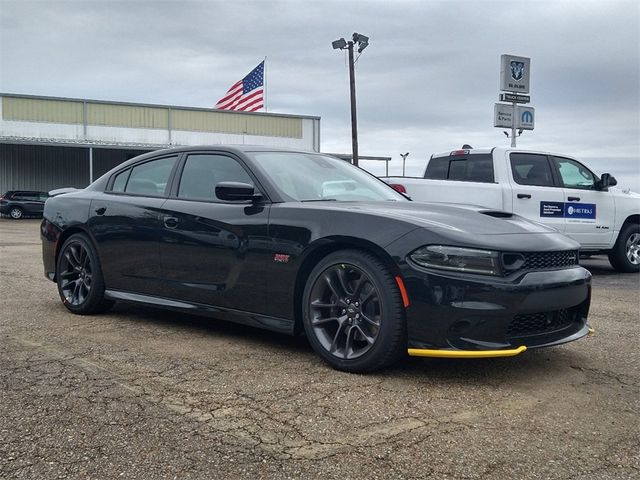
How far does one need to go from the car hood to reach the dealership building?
2992 centimetres

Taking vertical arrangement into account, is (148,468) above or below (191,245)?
below

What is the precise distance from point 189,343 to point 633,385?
2781 millimetres

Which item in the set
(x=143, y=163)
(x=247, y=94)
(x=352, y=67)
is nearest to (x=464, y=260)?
(x=143, y=163)

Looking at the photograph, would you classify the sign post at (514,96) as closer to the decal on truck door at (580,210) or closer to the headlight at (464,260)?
the decal on truck door at (580,210)

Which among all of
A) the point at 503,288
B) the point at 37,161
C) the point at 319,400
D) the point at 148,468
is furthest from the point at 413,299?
the point at 37,161

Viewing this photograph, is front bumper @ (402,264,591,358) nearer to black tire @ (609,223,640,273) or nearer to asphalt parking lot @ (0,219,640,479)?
asphalt parking lot @ (0,219,640,479)

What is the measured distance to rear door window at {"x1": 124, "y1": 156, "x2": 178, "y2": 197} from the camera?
5.32 meters

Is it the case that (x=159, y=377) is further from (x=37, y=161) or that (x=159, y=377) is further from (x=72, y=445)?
(x=37, y=161)

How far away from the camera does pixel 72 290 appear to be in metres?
5.91

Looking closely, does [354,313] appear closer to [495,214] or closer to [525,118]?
[495,214]

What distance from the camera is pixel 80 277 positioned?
19.1 feet

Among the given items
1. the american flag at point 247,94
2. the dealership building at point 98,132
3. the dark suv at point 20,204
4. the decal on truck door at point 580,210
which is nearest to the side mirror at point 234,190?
the decal on truck door at point 580,210

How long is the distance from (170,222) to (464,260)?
226cm

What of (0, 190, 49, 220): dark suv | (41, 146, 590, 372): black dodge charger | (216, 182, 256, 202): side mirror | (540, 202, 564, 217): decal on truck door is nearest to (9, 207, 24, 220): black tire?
(0, 190, 49, 220): dark suv
